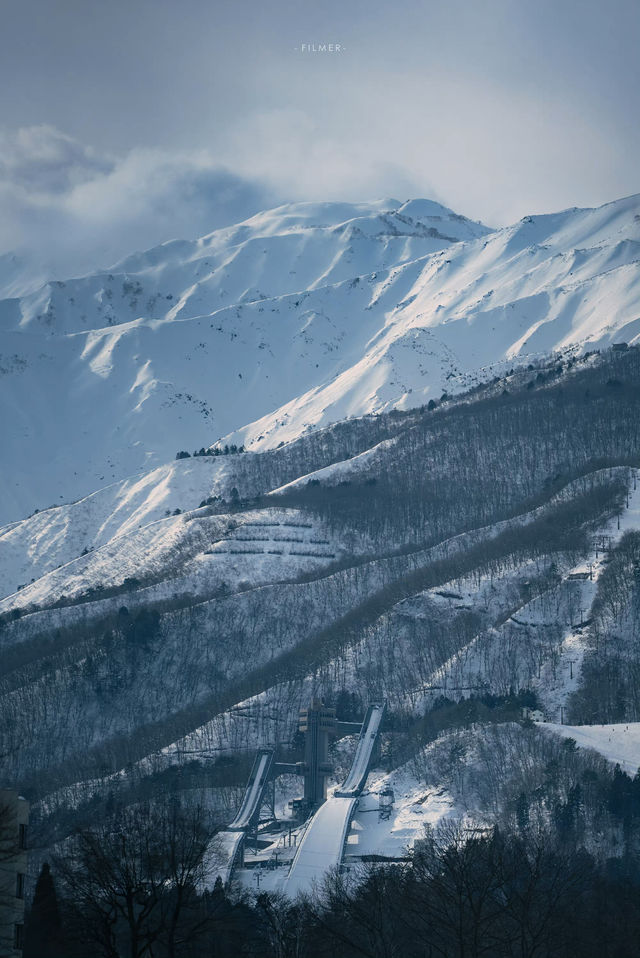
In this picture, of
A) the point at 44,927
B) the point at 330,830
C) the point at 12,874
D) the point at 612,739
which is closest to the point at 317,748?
the point at 330,830

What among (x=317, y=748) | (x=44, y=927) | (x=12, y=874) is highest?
(x=317, y=748)

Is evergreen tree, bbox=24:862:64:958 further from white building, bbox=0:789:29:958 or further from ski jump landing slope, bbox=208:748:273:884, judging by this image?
ski jump landing slope, bbox=208:748:273:884

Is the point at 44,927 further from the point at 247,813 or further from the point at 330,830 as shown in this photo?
the point at 247,813

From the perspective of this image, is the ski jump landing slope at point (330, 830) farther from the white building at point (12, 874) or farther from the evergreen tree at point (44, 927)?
the white building at point (12, 874)

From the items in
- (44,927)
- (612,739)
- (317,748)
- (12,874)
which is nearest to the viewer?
(12,874)

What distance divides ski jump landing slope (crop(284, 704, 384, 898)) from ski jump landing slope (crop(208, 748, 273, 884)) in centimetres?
659

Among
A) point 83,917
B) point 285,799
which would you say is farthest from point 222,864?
point 83,917

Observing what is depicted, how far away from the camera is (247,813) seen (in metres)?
182

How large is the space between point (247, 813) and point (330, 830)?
15440 millimetres

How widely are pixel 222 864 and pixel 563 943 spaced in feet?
208

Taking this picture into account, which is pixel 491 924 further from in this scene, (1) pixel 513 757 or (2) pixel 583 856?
(1) pixel 513 757

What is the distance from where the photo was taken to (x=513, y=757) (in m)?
181

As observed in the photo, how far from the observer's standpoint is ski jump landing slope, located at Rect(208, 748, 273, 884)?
525ft

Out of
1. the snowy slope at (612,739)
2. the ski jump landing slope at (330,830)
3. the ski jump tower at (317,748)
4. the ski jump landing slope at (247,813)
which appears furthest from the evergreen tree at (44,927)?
the ski jump tower at (317,748)
